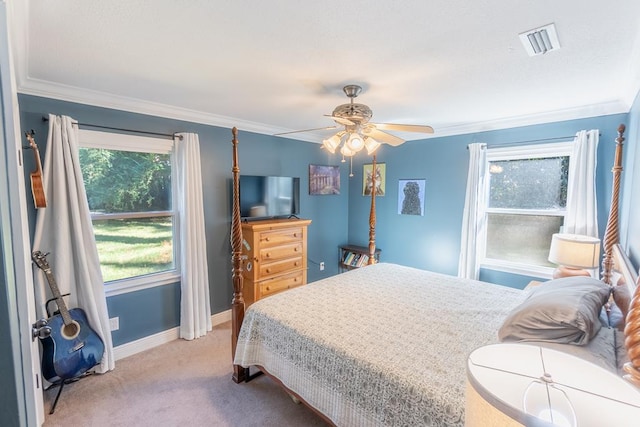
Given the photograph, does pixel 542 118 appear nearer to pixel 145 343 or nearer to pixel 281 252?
Result: pixel 281 252

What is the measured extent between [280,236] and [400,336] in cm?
209

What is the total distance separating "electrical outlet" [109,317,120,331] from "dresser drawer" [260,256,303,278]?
4.55 ft

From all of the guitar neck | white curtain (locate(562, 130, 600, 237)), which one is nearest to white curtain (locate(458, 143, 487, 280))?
white curtain (locate(562, 130, 600, 237))

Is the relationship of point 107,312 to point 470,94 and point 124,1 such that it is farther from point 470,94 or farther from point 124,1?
point 470,94

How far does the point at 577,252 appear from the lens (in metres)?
2.35

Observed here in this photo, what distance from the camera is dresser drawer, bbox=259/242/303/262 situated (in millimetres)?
3365

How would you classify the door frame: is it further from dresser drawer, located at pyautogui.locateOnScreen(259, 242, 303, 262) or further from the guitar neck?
dresser drawer, located at pyautogui.locateOnScreen(259, 242, 303, 262)

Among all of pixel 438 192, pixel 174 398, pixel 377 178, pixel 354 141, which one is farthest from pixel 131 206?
pixel 438 192

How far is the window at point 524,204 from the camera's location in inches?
120

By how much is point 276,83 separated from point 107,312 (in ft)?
7.95

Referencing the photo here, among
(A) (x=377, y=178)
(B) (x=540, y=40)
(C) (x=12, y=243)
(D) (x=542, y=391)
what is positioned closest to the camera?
(D) (x=542, y=391)

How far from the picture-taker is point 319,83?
7.12ft

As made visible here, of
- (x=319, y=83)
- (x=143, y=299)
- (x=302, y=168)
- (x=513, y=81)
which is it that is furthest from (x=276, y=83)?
(x=143, y=299)

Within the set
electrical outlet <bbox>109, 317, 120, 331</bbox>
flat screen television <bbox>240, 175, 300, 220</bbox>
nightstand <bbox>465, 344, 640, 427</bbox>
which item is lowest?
electrical outlet <bbox>109, 317, 120, 331</bbox>
